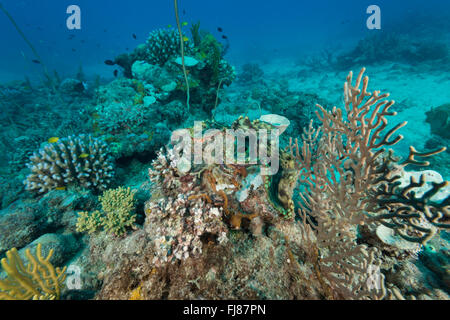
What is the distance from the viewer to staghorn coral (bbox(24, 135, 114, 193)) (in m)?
4.00

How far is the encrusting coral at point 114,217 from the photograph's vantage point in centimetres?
313

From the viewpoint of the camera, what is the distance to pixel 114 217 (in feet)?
10.3

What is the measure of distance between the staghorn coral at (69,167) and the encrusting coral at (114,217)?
1.01 meters

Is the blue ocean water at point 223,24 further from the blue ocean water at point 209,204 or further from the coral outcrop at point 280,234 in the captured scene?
the coral outcrop at point 280,234

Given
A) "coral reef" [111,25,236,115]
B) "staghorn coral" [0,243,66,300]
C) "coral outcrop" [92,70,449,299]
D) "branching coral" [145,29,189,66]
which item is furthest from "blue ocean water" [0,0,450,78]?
"staghorn coral" [0,243,66,300]

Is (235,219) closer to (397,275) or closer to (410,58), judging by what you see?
(397,275)

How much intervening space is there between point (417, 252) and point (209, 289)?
9.92 ft

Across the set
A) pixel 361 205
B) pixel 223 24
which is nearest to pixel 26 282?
pixel 361 205

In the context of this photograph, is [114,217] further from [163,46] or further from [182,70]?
[163,46]

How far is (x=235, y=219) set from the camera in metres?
2.64

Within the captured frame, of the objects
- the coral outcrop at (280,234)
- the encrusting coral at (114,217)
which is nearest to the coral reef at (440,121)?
the coral outcrop at (280,234)

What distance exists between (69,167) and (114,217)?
2032 millimetres

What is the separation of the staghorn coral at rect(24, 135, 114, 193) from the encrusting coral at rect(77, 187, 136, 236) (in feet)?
3.32
